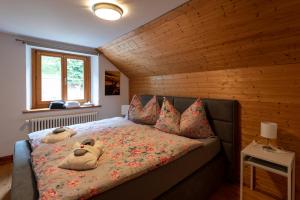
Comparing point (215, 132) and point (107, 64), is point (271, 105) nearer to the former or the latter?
point (215, 132)

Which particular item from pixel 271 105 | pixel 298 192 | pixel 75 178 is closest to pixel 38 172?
pixel 75 178

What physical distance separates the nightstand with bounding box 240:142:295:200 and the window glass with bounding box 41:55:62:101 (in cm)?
384

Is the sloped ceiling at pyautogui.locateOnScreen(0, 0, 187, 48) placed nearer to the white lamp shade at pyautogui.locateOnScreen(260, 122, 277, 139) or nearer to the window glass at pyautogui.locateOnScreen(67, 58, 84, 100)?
the window glass at pyautogui.locateOnScreen(67, 58, 84, 100)

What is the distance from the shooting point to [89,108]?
4.03 m

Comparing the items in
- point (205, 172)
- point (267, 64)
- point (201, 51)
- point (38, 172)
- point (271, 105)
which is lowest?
point (205, 172)

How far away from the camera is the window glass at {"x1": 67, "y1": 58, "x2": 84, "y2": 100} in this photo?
13.1 feet

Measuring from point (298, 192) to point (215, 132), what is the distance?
113 cm

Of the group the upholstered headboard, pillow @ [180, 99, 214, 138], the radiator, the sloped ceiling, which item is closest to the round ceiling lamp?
the sloped ceiling

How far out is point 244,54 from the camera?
219 cm

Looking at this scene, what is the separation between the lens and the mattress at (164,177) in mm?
1292

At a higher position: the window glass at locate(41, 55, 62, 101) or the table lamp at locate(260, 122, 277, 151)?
the window glass at locate(41, 55, 62, 101)

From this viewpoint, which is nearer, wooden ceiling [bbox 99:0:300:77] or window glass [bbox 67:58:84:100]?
wooden ceiling [bbox 99:0:300:77]

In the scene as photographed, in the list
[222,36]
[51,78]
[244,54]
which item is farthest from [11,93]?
[244,54]

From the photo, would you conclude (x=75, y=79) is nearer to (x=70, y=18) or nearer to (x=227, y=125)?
(x=70, y=18)
